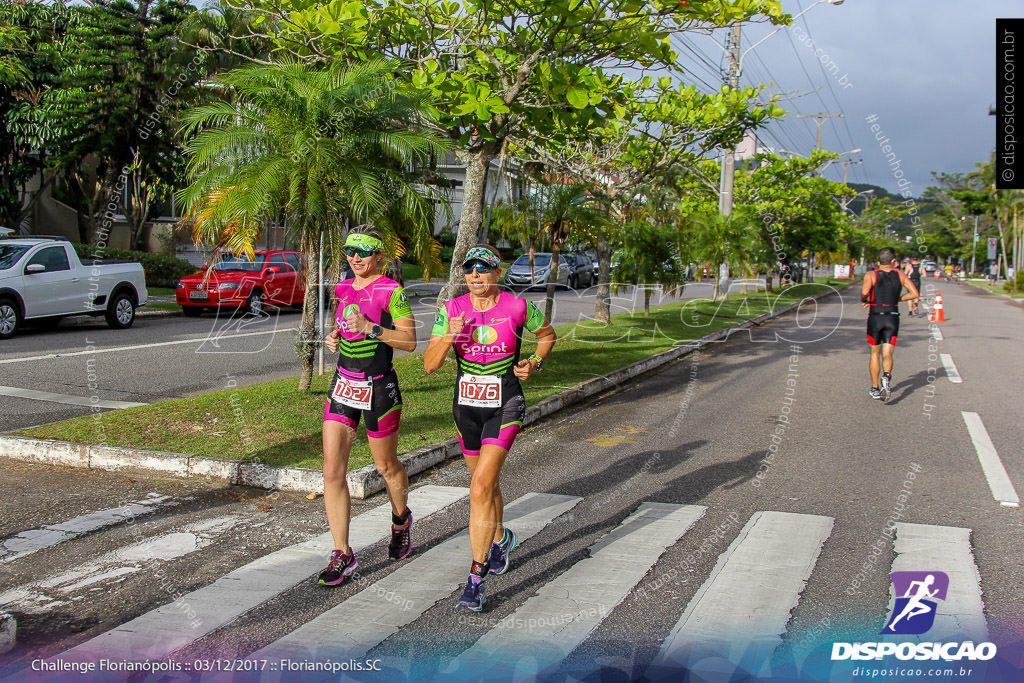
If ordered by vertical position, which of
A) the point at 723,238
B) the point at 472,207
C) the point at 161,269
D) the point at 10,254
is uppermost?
the point at 723,238

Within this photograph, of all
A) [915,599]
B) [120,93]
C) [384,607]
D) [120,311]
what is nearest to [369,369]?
[384,607]

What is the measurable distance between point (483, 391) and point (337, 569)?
1.31 metres

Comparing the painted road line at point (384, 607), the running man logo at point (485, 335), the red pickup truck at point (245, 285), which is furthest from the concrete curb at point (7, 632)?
the red pickup truck at point (245, 285)

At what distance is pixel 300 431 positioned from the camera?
8117 millimetres

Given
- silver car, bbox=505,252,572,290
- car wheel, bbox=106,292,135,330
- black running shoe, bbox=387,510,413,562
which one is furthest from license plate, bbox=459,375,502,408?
silver car, bbox=505,252,572,290

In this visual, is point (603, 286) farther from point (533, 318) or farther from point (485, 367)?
point (485, 367)

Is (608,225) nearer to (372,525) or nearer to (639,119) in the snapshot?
(639,119)

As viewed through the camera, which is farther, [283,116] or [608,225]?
[608,225]

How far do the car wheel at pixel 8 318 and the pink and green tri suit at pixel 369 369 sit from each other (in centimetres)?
1242

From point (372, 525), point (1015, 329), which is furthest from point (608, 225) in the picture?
point (1015, 329)

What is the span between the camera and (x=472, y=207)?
11.6 meters

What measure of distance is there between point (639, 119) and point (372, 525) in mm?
14707

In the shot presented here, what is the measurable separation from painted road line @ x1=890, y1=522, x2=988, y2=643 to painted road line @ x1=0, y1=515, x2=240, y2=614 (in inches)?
168

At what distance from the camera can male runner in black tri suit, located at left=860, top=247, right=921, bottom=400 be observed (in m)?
11.6
